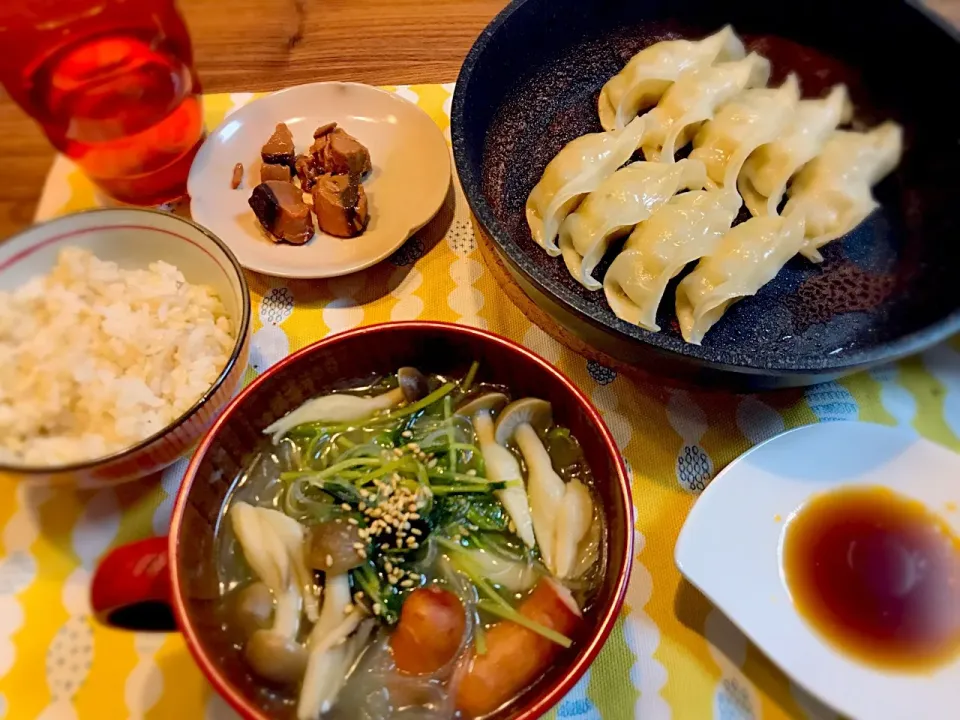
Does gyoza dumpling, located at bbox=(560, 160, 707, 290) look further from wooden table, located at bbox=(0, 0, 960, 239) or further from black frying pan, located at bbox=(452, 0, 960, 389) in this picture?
wooden table, located at bbox=(0, 0, 960, 239)

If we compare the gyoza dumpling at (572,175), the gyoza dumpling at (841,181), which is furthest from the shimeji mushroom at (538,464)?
the gyoza dumpling at (841,181)

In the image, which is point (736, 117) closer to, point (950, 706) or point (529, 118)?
point (529, 118)

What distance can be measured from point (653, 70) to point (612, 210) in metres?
0.41

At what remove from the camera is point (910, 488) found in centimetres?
102

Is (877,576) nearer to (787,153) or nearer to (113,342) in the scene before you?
(787,153)

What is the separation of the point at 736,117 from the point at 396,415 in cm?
94

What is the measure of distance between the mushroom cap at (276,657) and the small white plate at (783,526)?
0.49 metres

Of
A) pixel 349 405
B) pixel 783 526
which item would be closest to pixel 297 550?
pixel 349 405

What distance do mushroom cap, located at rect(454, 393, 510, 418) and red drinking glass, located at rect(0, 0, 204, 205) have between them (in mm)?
836

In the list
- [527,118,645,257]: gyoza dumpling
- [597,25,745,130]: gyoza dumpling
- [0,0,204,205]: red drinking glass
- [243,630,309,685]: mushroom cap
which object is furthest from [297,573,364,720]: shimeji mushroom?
[597,25,745,130]: gyoza dumpling

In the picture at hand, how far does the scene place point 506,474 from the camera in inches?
37.0

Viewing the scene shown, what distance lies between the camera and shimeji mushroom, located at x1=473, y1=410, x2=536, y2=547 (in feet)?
2.97

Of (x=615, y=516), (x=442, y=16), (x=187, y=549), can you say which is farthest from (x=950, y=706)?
(x=442, y=16)

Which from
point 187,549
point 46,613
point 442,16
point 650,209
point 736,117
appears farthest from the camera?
point 442,16
